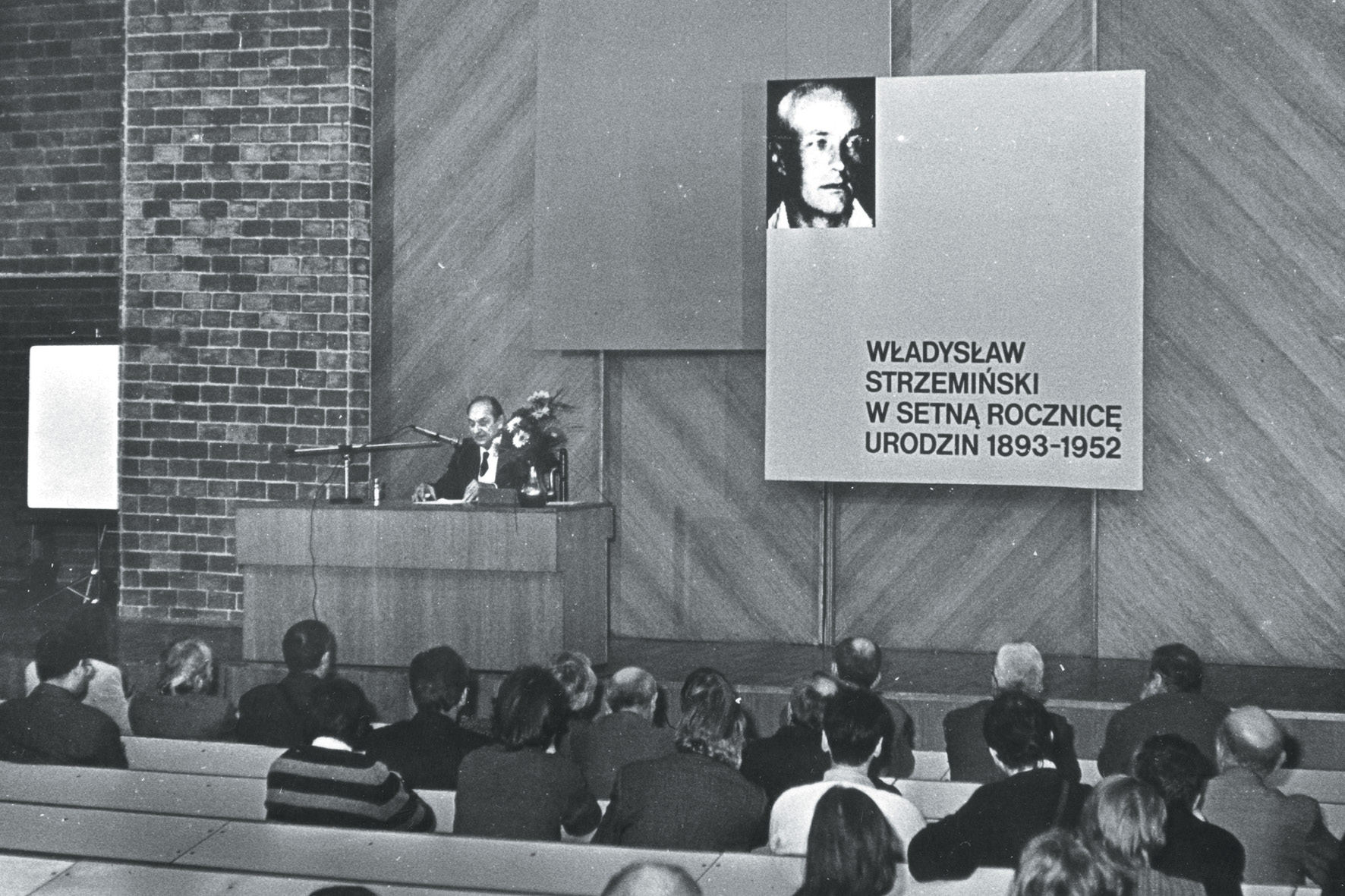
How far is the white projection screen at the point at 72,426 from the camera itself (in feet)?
32.9

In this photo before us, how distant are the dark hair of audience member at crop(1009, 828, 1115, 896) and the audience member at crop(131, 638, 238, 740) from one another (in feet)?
10.6

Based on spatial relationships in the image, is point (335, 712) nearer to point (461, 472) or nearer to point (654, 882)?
point (654, 882)

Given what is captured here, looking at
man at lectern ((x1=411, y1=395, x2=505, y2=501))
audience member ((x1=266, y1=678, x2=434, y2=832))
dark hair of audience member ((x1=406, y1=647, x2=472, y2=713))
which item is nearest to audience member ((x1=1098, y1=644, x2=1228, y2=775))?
dark hair of audience member ((x1=406, y1=647, x2=472, y2=713))

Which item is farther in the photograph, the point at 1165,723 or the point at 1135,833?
the point at 1165,723

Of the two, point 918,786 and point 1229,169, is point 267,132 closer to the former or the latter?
point 1229,169

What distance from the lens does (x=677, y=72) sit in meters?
8.31

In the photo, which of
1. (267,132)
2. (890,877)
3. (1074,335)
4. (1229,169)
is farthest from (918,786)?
(267,132)

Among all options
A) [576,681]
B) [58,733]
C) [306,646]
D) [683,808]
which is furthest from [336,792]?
[306,646]

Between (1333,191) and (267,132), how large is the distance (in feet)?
16.1

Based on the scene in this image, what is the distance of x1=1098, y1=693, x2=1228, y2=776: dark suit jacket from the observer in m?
4.95

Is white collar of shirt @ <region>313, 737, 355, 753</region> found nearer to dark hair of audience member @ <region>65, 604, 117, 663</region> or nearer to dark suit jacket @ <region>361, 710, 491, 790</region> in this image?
dark suit jacket @ <region>361, 710, 491, 790</region>

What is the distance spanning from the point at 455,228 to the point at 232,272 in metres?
1.11

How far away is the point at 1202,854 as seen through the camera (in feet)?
11.4

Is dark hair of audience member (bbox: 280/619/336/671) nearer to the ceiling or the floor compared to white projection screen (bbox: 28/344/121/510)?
nearer to the floor
